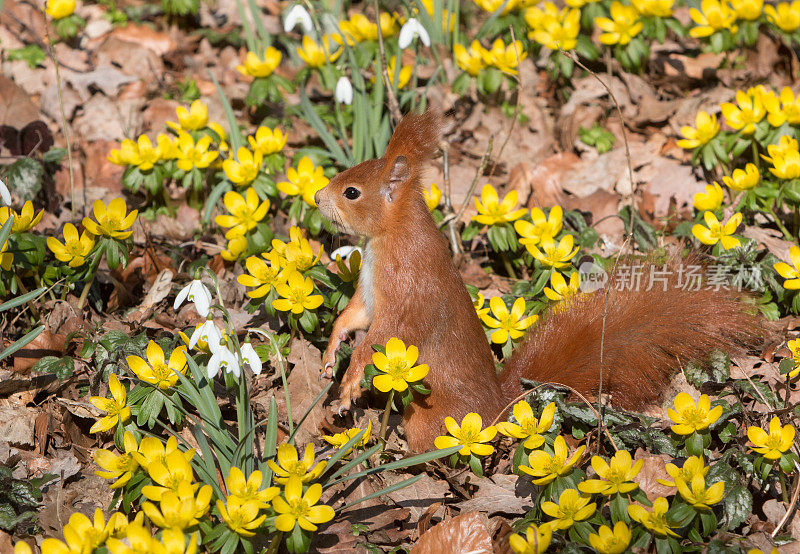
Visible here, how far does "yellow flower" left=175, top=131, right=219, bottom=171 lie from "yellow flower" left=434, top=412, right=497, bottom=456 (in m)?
1.84

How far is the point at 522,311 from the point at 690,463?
97cm

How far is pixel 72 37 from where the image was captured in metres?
4.93

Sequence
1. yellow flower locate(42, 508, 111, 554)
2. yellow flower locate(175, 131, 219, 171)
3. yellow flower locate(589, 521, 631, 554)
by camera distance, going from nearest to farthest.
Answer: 1. yellow flower locate(42, 508, 111, 554)
2. yellow flower locate(589, 521, 631, 554)
3. yellow flower locate(175, 131, 219, 171)

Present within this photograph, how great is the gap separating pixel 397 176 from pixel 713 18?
2519mm

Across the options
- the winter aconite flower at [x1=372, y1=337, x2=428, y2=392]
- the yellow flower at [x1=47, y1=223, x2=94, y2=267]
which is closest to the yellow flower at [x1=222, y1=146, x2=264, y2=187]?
the yellow flower at [x1=47, y1=223, x2=94, y2=267]

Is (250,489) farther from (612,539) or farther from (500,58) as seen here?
(500,58)

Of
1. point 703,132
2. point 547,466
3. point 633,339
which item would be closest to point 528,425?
point 547,466

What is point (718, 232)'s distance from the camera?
3.20m

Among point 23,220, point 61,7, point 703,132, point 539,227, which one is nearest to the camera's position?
point 23,220

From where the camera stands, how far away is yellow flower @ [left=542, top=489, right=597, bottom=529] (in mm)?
2141

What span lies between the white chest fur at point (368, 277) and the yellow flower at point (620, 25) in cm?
236

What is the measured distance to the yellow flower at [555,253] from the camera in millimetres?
3176

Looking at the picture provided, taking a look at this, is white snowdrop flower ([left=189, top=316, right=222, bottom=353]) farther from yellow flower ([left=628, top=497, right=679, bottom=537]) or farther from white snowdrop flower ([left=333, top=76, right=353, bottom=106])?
white snowdrop flower ([left=333, top=76, right=353, bottom=106])

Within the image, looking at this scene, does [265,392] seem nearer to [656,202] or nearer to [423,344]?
[423,344]
